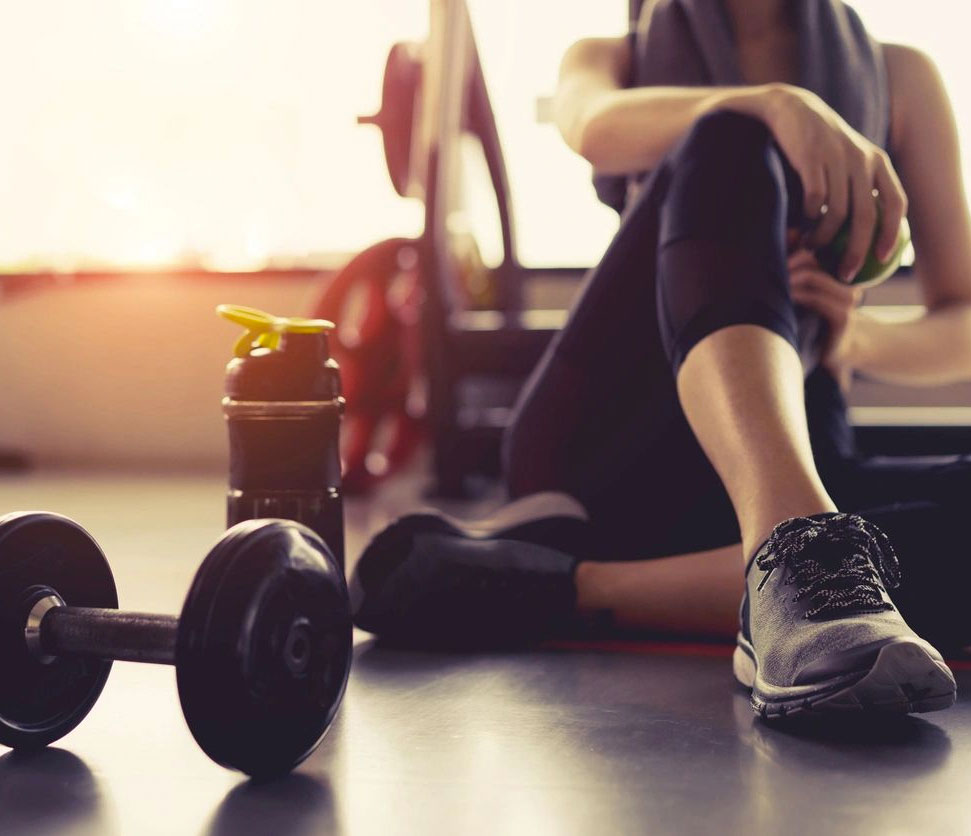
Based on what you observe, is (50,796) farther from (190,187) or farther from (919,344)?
(190,187)

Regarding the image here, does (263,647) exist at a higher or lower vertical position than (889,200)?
lower

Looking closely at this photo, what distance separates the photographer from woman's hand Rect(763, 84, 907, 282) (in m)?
1.03

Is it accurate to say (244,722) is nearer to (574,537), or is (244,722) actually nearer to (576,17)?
(574,537)

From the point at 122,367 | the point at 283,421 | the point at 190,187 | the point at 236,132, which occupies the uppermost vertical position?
the point at 236,132

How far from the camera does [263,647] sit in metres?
0.67

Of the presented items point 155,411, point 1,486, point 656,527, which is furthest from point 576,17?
point 656,527

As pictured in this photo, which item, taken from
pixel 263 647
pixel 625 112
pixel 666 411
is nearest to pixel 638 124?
pixel 625 112

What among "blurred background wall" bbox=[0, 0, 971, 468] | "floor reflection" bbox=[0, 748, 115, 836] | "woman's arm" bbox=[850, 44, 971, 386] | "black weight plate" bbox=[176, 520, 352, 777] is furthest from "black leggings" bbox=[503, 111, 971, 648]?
"blurred background wall" bbox=[0, 0, 971, 468]

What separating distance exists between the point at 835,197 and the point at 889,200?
66 mm

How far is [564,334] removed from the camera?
4.20 feet

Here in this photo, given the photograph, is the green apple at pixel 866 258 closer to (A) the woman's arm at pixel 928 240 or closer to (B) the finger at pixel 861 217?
(B) the finger at pixel 861 217

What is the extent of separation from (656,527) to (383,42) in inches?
98.3

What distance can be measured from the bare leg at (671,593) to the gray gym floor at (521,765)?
0.07 m

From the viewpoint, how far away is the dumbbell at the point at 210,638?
66 cm
